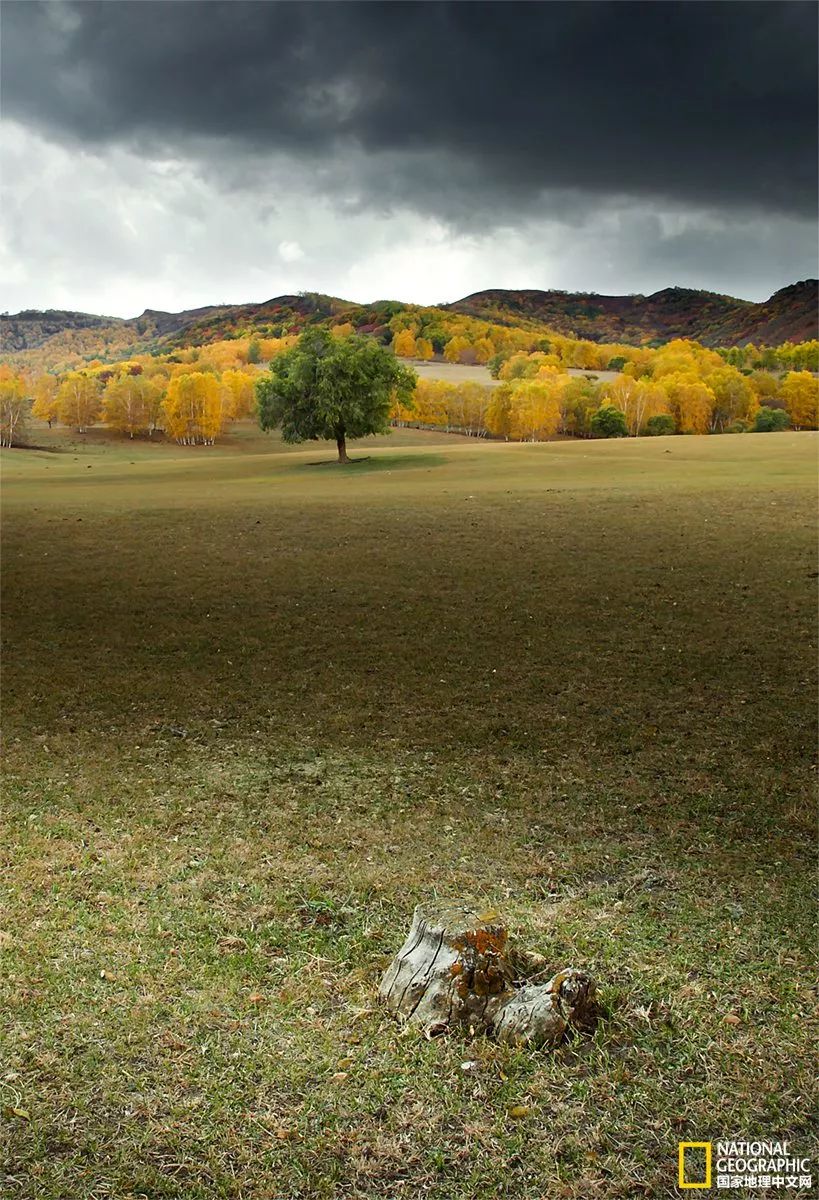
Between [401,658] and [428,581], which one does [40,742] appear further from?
[428,581]

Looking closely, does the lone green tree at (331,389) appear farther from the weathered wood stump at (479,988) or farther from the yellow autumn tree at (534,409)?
the weathered wood stump at (479,988)

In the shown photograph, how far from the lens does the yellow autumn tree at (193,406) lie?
74.1 meters

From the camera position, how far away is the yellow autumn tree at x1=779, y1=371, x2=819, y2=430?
84.4 meters

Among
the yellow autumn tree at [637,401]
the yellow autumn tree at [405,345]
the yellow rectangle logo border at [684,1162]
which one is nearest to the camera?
the yellow rectangle logo border at [684,1162]

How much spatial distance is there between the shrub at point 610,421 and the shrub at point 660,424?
343cm

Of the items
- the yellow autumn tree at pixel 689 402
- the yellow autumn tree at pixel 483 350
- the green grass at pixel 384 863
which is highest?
the yellow autumn tree at pixel 483 350

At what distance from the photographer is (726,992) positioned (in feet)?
16.8

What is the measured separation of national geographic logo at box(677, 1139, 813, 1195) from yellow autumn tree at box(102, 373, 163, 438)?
81590 millimetres

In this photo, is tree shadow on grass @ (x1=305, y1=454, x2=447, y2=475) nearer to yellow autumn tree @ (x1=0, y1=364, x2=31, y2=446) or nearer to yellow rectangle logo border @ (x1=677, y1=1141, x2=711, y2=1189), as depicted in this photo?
yellow autumn tree @ (x1=0, y1=364, x2=31, y2=446)

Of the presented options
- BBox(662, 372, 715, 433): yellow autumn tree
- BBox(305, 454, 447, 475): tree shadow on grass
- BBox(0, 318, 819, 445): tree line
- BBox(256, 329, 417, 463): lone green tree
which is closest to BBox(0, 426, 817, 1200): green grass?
BBox(305, 454, 447, 475): tree shadow on grass

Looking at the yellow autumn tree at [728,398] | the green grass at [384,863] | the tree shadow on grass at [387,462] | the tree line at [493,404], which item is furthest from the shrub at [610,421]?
the green grass at [384,863]

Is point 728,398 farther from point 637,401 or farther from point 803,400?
point 637,401

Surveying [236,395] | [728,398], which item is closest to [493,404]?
[728,398]

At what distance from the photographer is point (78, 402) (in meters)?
80.1
